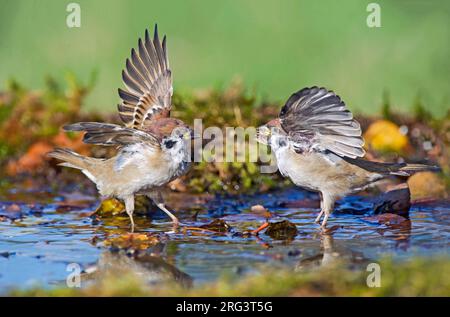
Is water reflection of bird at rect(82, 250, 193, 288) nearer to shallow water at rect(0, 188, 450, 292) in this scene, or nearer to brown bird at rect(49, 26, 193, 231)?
shallow water at rect(0, 188, 450, 292)

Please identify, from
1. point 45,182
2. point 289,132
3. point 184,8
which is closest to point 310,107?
point 289,132

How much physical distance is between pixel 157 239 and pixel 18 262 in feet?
4.03

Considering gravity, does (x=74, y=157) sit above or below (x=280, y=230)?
above

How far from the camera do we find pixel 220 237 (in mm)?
7285

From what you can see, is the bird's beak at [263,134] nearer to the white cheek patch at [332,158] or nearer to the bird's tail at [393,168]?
the white cheek patch at [332,158]

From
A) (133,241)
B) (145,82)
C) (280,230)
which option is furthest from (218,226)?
(145,82)

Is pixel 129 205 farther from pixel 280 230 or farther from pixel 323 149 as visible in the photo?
pixel 323 149

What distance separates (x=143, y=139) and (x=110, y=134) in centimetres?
41

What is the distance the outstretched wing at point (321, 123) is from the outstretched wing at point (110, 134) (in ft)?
4.33

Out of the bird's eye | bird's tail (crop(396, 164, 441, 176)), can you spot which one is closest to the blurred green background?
bird's tail (crop(396, 164, 441, 176))

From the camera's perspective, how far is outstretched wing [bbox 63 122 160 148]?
728 centimetres

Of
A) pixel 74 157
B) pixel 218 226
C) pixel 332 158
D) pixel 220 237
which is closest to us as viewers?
pixel 220 237

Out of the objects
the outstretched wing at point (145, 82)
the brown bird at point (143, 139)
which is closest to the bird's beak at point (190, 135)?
the brown bird at point (143, 139)

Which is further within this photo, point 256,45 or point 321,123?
point 256,45
